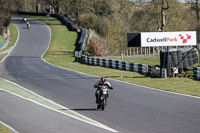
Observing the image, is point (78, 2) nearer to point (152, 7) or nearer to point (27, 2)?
point (152, 7)

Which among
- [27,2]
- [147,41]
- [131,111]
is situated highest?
[27,2]

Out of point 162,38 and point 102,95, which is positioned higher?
point 162,38

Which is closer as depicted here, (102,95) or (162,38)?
(102,95)

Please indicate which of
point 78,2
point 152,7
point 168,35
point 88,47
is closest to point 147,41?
point 168,35

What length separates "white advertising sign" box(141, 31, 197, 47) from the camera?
2975 cm

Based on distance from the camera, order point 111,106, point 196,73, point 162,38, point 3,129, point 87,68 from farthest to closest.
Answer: point 87,68
point 162,38
point 196,73
point 111,106
point 3,129

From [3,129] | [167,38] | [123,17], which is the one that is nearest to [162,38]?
[167,38]

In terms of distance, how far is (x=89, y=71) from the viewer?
112 feet

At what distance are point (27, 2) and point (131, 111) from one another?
10995cm

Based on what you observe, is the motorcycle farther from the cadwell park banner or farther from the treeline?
the treeline

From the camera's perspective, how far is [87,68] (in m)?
37.0

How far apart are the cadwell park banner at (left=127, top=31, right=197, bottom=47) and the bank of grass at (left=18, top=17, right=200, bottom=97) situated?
294cm

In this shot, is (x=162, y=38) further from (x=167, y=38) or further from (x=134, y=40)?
(x=134, y=40)

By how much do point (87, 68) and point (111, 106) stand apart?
1992 cm
